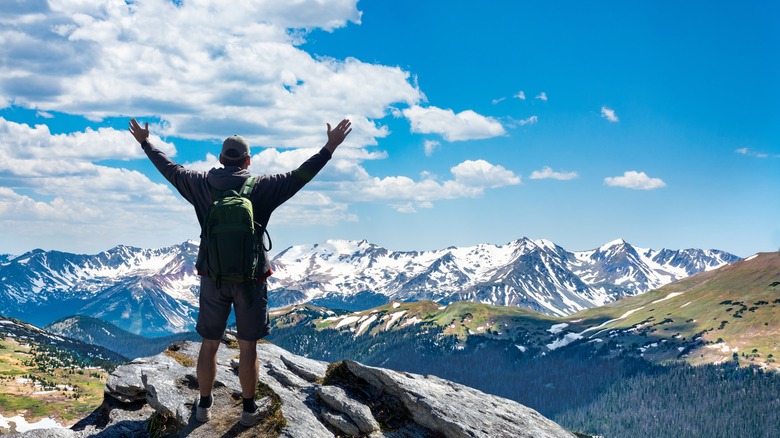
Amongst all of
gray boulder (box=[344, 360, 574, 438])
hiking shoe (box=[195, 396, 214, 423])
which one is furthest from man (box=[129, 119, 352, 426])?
gray boulder (box=[344, 360, 574, 438])

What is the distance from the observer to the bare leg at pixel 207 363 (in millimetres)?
15500

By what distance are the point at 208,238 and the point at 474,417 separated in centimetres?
1018

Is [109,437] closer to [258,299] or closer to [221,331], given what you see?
[221,331]

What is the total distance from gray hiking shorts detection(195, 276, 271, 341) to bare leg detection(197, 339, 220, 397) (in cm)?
41

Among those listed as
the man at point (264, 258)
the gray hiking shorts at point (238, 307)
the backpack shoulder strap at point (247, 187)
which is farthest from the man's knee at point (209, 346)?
the backpack shoulder strap at point (247, 187)

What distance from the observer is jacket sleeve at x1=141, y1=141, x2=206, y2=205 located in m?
15.4

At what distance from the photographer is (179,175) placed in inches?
619

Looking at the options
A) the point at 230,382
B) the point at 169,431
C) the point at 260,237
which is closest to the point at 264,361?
the point at 230,382

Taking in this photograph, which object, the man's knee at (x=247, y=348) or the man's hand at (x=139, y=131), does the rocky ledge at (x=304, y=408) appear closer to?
the man's knee at (x=247, y=348)

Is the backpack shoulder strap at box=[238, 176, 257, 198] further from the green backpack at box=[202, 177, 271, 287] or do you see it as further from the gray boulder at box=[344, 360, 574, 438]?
the gray boulder at box=[344, 360, 574, 438]

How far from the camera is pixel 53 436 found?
1526cm

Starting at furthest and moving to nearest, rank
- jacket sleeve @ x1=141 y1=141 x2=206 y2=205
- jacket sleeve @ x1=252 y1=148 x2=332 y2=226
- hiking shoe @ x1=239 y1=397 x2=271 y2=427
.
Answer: hiking shoe @ x1=239 y1=397 x2=271 y2=427
jacket sleeve @ x1=141 y1=141 x2=206 y2=205
jacket sleeve @ x1=252 y1=148 x2=332 y2=226

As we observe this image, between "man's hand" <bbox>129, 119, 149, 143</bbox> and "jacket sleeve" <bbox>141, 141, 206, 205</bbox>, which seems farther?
"man's hand" <bbox>129, 119, 149, 143</bbox>

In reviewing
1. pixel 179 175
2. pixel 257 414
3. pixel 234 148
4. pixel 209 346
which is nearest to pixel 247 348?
pixel 209 346
